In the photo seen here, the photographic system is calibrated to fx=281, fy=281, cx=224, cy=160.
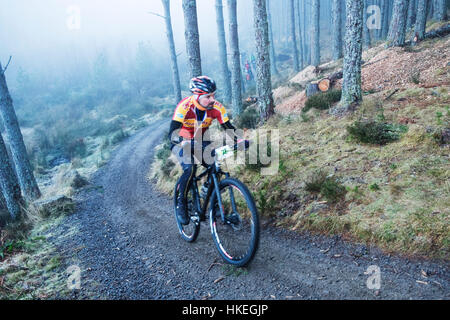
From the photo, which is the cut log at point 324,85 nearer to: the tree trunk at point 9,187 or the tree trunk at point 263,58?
the tree trunk at point 263,58

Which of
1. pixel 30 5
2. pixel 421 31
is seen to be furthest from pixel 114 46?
pixel 421 31

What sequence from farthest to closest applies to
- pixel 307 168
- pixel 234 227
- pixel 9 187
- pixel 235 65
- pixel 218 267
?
pixel 235 65
pixel 9 187
pixel 307 168
pixel 218 267
pixel 234 227

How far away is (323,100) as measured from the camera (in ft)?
29.4

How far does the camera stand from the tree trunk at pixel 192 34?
8.82m

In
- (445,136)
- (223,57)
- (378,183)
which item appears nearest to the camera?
(378,183)

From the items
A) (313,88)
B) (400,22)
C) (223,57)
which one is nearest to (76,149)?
(223,57)

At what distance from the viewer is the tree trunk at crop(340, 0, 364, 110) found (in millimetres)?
7236

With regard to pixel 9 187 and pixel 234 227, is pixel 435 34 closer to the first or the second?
pixel 234 227

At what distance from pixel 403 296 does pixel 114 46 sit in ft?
225

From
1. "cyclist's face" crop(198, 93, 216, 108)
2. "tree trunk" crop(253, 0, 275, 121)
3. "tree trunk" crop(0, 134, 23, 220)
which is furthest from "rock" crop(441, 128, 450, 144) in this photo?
"tree trunk" crop(0, 134, 23, 220)

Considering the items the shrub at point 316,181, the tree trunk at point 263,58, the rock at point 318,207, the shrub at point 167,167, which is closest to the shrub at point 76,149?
the shrub at point 167,167

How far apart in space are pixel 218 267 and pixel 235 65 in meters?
11.6

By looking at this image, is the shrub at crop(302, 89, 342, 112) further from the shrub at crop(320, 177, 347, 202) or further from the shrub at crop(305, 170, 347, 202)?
the shrub at crop(320, 177, 347, 202)
